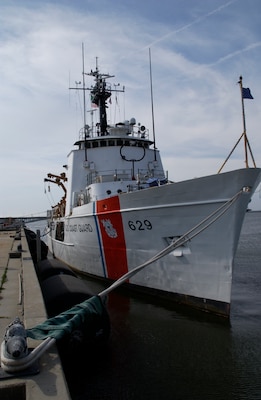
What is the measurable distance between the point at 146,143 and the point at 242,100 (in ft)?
25.4

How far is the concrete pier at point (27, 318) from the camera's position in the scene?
112 inches

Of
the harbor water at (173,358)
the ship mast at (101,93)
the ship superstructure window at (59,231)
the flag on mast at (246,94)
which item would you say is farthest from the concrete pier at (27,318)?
the ship mast at (101,93)

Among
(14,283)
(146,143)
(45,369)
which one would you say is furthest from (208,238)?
(146,143)

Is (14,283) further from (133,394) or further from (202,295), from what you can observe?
(202,295)

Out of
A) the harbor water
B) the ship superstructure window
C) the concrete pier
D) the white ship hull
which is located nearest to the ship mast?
the ship superstructure window

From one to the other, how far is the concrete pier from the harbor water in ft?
3.76

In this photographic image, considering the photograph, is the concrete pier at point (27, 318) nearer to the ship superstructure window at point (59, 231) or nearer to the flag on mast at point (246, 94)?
the flag on mast at point (246, 94)

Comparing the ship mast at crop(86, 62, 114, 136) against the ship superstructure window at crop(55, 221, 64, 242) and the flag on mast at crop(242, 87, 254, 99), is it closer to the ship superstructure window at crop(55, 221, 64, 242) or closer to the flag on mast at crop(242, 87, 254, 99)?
the ship superstructure window at crop(55, 221, 64, 242)

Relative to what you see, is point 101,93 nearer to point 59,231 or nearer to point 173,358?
point 59,231

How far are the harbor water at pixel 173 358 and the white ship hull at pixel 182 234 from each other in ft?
1.83

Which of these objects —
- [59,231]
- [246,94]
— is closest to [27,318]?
[246,94]

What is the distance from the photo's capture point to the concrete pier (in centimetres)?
286

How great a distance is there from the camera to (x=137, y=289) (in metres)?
9.66

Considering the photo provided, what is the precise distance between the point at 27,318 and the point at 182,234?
4.35 meters
